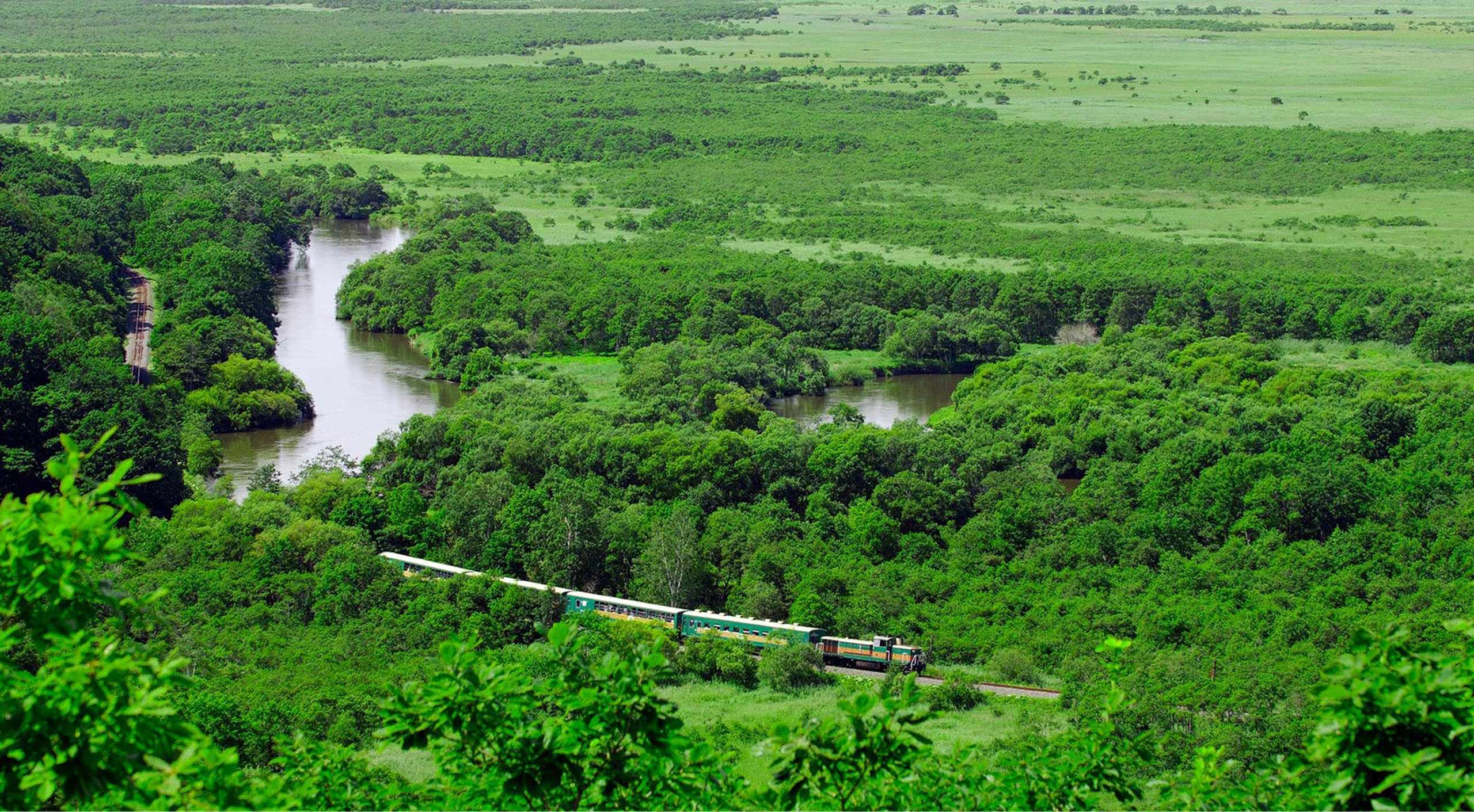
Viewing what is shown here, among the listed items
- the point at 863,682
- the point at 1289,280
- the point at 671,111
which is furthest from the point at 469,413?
the point at 671,111

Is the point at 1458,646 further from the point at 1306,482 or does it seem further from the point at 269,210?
the point at 269,210

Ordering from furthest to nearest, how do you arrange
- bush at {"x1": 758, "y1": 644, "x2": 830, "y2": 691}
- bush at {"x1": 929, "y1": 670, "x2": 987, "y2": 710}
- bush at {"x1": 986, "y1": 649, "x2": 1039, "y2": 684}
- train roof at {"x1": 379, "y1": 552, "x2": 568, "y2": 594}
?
train roof at {"x1": 379, "y1": 552, "x2": 568, "y2": 594} → bush at {"x1": 986, "y1": 649, "x2": 1039, "y2": 684} → bush at {"x1": 758, "y1": 644, "x2": 830, "y2": 691} → bush at {"x1": 929, "y1": 670, "x2": 987, "y2": 710}

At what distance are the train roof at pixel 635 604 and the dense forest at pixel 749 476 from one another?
571mm

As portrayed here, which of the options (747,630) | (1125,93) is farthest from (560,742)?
(1125,93)

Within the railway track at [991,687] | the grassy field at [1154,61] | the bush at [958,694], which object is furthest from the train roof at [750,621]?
the grassy field at [1154,61]

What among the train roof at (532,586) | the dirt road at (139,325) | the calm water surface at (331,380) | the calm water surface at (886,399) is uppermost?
the train roof at (532,586)

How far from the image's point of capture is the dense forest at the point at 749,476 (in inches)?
298

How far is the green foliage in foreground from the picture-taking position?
6.32 metres

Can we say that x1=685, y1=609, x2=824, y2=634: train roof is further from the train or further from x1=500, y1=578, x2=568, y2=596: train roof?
x1=500, y1=578, x2=568, y2=596: train roof

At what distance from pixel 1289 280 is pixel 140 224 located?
53225mm

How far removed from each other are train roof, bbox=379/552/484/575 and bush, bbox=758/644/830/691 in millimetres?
7153

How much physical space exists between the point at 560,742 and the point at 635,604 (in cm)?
2087

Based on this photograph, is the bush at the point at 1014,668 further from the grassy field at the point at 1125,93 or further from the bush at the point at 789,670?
the grassy field at the point at 1125,93

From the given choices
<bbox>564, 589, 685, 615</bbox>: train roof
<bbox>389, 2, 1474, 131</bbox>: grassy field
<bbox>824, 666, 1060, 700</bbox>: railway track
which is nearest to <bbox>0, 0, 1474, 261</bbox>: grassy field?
<bbox>389, 2, 1474, 131</bbox>: grassy field
